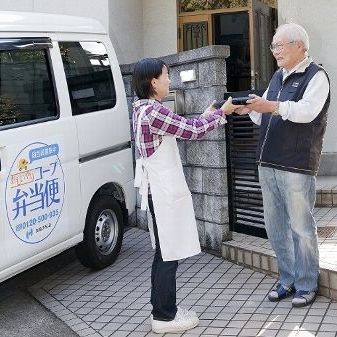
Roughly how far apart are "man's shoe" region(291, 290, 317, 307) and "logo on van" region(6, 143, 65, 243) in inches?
79.8

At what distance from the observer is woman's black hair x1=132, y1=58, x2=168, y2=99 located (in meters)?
4.05

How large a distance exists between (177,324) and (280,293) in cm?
90

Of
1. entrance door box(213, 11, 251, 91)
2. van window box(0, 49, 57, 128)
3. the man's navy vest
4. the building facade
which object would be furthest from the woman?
entrance door box(213, 11, 251, 91)

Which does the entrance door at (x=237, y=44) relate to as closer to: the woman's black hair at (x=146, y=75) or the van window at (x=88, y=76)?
the van window at (x=88, y=76)

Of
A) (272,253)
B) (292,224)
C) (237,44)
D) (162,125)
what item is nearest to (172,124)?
(162,125)

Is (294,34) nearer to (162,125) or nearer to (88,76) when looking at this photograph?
(162,125)

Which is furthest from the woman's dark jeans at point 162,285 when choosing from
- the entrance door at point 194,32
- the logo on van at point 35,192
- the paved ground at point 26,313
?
the entrance door at point 194,32

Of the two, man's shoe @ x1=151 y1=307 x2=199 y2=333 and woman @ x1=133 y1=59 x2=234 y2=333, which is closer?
woman @ x1=133 y1=59 x2=234 y2=333

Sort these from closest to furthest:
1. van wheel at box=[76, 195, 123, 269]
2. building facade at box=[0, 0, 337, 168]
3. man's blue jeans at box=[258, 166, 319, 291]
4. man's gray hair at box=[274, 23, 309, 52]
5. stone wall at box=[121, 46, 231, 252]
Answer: man's gray hair at box=[274, 23, 309, 52] < man's blue jeans at box=[258, 166, 319, 291] < van wheel at box=[76, 195, 123, 269] < stone wall at box=[121, 46, 231, 252] < building facade at box=[0, 0, 337, 168]

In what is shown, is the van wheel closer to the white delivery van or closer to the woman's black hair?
the white delivery van

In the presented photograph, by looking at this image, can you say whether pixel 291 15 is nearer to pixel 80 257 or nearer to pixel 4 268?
pixel 80 257

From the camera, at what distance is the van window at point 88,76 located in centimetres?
548

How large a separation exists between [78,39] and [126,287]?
2328mm

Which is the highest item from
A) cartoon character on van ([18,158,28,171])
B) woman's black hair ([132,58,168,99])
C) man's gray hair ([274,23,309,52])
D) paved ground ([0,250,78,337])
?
man's gray hair ([274,23,309,52])
